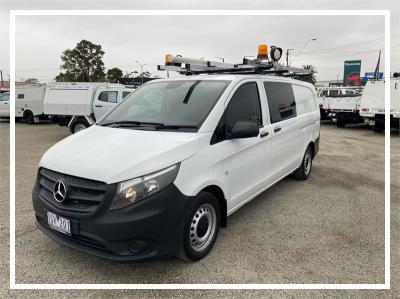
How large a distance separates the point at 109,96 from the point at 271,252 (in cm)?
1015

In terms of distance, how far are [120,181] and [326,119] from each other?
1779 centimetres

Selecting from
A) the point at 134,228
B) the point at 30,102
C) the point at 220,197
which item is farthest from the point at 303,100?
the point at 30,102

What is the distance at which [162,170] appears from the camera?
2.67m

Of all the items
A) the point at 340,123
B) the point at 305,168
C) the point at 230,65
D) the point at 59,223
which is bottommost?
the point at 59,223

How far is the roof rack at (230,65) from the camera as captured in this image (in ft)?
14.8

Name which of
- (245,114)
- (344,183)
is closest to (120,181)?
(245,114)

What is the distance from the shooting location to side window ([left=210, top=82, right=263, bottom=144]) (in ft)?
10.8

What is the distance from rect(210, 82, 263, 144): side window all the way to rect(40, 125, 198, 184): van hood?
0.36 m

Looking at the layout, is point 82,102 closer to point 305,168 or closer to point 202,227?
point 305,168

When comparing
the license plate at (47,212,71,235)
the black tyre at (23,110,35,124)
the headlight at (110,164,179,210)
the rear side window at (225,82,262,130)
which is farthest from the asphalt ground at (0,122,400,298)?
the black tyre at (23,110,35,124)

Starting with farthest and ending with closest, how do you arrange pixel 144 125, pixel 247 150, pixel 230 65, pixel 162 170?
pixel 230 65
pixel 247 150
pixel 144 125
pixel 162 170

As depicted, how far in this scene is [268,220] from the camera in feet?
13.6

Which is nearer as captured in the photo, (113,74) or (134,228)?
(134,228)

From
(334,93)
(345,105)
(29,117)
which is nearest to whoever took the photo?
(345,105)
